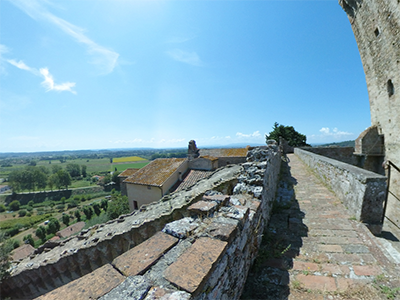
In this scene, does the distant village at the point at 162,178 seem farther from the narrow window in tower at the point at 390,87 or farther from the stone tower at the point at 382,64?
the narrow window in tower at the point at 390,87

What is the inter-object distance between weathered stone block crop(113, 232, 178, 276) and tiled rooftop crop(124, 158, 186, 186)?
39.0 ft

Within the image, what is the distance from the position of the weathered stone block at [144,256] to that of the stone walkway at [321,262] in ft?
4.30

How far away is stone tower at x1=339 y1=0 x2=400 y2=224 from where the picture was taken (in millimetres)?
10273

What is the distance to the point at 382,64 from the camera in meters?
11.6

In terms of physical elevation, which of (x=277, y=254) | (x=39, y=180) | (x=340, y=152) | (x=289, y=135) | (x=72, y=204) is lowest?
(x=72, y=204)

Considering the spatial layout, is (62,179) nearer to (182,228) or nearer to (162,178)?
(162,178)

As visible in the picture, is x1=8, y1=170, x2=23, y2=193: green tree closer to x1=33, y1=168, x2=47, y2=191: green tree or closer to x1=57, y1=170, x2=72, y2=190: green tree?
x1=33, y1=168, x2=47, y2=191: green tree

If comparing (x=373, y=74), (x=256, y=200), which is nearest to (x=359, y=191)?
(x=256, y=200)

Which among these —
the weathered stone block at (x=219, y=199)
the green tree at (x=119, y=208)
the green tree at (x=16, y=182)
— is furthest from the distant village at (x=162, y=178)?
the green tree at (x=16, y=182)

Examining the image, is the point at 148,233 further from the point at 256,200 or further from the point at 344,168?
the point at 344,168

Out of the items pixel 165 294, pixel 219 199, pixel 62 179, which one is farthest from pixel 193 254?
pixel 62 179

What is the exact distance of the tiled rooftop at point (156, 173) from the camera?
47.4 feet

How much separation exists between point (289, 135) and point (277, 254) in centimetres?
3611

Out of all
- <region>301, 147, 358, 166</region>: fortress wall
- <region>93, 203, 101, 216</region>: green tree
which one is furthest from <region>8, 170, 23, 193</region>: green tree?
<region>301, 147, 358, 166</region>: fortress wall
